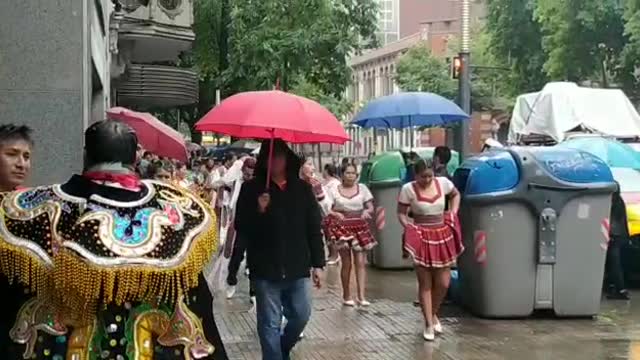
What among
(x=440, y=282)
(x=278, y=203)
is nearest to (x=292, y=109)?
(x=278, y=203)

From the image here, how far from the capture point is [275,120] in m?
6.60

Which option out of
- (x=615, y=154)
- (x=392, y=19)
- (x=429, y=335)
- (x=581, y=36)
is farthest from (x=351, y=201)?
(x=392, y=19)

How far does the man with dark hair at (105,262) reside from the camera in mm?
3291

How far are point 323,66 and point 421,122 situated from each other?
44.9 feet

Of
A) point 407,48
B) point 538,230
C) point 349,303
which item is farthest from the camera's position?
point 407,48

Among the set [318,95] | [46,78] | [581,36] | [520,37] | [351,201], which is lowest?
[351,201]

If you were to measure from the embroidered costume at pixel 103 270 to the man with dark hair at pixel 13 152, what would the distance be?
48.0 inches

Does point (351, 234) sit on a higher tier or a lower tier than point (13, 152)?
lower

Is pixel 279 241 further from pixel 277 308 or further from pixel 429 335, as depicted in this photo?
pixel 429 335

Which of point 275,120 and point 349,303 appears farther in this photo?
point 349,303

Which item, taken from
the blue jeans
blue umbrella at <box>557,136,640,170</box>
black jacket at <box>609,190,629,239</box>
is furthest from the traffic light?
the blue jeans

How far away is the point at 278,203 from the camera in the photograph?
6.55 meters

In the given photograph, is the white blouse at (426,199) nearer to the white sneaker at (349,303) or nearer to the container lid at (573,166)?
the container lid at (573,166)

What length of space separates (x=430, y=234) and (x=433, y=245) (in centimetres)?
11
